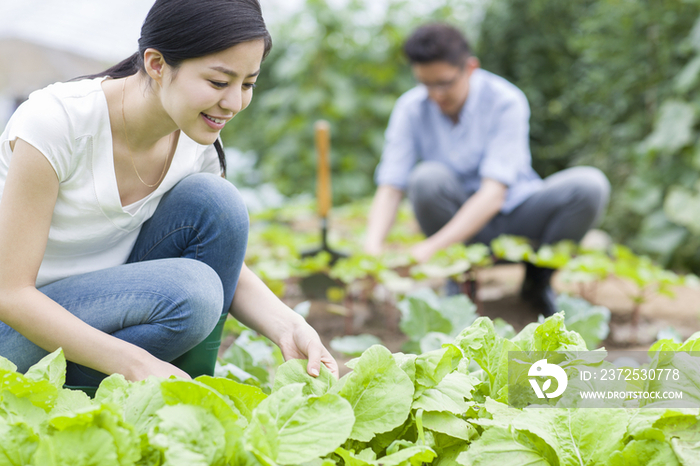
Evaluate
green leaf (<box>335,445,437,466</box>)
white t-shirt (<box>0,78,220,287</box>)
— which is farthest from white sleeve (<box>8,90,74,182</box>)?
green leaf (<box>335,445,437,466</box>)

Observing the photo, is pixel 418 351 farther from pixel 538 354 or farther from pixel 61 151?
pixel 61 151

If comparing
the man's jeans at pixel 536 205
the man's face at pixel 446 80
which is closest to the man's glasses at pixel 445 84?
the man's face at pixel 446 80

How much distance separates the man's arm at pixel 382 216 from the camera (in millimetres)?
2588

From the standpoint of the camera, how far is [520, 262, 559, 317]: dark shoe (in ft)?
7.83

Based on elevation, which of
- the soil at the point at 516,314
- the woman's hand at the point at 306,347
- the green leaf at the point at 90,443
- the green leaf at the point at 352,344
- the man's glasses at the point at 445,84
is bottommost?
the soil at the point at 516,314

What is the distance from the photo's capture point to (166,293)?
3.23ft

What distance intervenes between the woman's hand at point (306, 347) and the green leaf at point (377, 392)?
4.5 inches

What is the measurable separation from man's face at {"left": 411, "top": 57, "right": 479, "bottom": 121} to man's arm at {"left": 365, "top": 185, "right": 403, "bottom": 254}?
0.47m

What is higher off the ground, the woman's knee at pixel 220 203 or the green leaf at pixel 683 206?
the woman's knee at pixel 220 203

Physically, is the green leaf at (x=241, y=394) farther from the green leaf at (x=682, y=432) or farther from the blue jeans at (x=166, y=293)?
the green leaf at (x=682, y=432)

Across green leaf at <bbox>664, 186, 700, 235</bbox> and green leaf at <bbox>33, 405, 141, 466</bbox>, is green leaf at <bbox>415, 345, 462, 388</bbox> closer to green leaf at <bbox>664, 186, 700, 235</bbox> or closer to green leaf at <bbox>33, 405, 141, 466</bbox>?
green leaf at <bbox>33, 405, 141, 466</bbox>

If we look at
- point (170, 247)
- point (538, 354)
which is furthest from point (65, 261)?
point (538, 354)

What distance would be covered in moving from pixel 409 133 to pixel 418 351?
4.88 feet

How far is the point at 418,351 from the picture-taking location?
1531 millimetres
